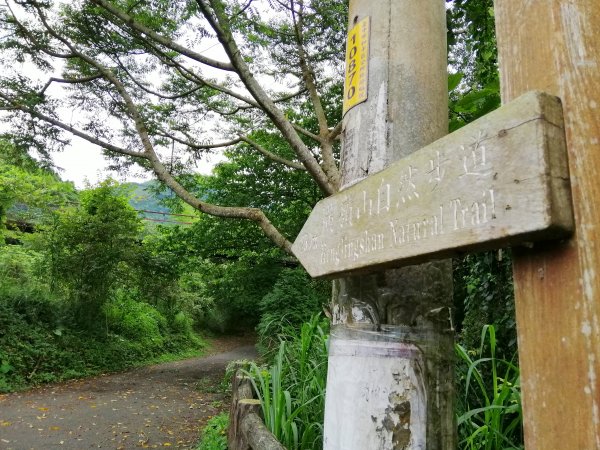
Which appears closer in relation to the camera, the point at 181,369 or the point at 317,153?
the point at 317,153

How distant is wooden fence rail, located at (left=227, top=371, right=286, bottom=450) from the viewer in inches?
90.4

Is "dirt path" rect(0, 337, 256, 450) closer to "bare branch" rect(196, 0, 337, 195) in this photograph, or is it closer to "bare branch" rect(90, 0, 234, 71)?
"bare branch" rect(196, 0, 337, 195)

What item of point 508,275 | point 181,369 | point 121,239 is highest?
point 121,239

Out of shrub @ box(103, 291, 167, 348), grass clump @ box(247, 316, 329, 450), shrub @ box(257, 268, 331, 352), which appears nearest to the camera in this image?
grass clump @ box(247, 316, 329, 450)

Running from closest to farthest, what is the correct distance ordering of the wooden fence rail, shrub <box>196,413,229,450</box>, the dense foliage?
the wooden fence rail → shrub <box>196,413,229,450</box> → the dense foliage

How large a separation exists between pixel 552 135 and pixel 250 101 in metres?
5.16

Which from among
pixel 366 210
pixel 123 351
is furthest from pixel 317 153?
pixel 366 210

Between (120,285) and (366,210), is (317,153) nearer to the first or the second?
(120,285)

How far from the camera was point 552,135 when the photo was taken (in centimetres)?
63

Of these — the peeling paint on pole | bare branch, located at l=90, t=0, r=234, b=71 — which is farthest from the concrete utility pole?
bare branch, located at l=90, t=0, r=234, b=71

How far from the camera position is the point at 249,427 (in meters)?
2.63

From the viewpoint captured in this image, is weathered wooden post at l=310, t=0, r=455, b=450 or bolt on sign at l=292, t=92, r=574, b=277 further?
weathered wooden post at l=310, t=0, r=455, b=450

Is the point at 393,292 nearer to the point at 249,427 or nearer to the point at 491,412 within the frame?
the point at 491,412

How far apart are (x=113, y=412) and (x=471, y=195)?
6926 mm
